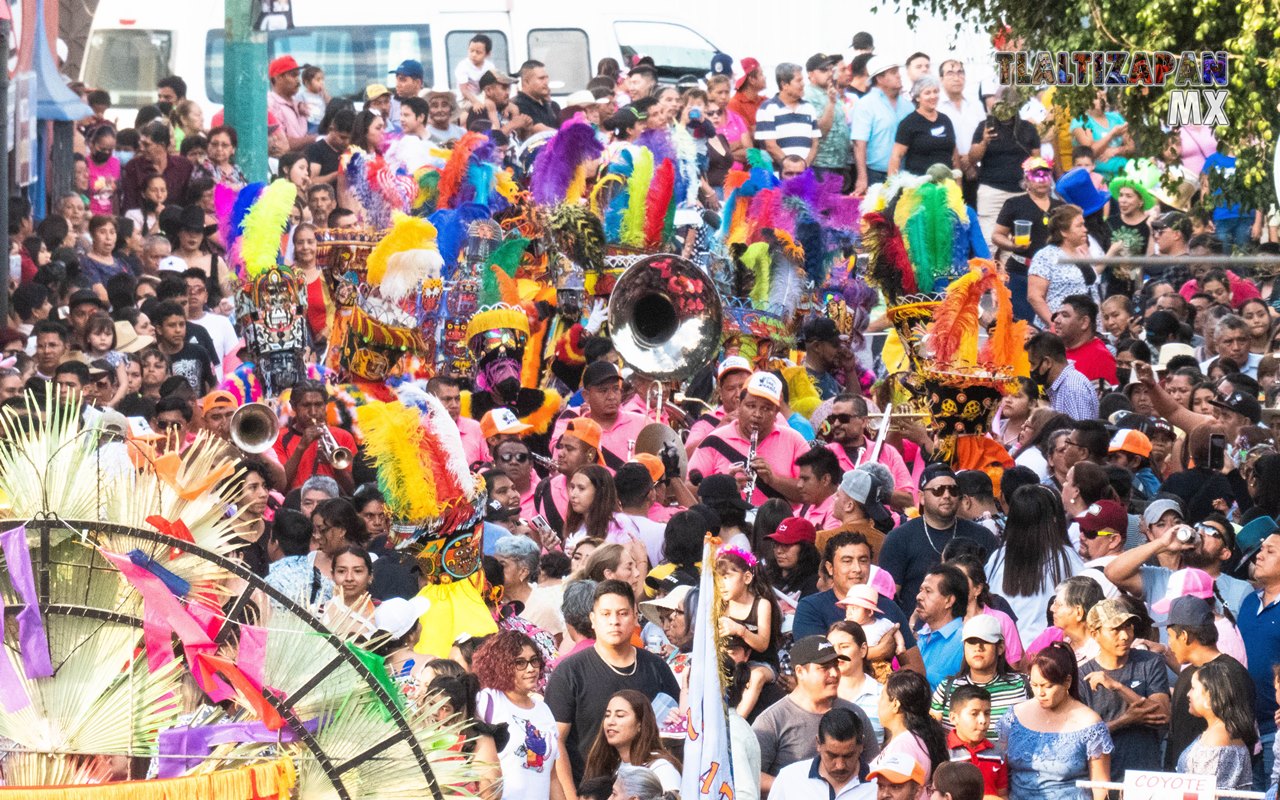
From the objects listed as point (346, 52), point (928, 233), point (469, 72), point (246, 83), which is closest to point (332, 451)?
point (928, 233)

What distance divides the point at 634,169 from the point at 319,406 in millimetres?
2706

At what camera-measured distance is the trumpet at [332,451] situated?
1057cm

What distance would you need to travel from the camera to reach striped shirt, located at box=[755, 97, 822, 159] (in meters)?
17.3

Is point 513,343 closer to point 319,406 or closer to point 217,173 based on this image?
point 319,406

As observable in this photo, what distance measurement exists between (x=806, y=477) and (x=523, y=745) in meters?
3.18

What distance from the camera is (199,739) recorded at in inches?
153

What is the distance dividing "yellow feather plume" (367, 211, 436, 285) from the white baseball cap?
247 centimetres

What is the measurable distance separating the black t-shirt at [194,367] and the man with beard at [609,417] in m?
2.42

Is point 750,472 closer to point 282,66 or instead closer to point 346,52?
point 282,66

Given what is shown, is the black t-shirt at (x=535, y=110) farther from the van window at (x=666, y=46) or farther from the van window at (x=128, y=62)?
the van window at (x=128, y=62)

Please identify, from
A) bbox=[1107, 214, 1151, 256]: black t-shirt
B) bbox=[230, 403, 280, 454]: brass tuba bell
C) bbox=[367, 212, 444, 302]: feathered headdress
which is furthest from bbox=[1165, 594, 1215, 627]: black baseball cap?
bbox=[1107, 214, 1151, 256]: black t-shirt

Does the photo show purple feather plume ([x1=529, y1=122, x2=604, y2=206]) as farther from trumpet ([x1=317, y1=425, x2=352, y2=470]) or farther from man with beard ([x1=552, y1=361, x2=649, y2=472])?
trumpet ([x1=317, y1=425, x2=352, y2=470])

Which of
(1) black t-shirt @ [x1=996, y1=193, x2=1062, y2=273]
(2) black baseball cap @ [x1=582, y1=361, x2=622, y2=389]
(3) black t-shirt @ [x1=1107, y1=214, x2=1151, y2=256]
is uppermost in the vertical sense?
(1) black t-shirt @ [x1=996, y1=193, x2=1062, y2=273]

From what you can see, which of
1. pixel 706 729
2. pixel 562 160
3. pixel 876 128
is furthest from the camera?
pixel 876 128
